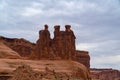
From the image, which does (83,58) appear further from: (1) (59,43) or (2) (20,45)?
(1) (59,43)

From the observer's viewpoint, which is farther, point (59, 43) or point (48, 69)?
point (59, 43)

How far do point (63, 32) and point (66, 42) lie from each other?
2.55 metres

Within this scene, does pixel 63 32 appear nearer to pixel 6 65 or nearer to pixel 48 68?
pixel 48 68

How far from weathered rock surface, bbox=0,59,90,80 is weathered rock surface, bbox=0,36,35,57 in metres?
26.7

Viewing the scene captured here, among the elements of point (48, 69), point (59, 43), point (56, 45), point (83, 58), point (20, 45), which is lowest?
point (48, 69)

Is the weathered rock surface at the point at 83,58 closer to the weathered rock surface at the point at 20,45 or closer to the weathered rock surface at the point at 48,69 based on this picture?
the weathered rock surface at the point at 20,45

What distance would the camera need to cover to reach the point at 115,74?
524 ft

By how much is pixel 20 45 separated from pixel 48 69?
124ft

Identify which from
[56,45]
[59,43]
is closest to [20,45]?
[56,45]

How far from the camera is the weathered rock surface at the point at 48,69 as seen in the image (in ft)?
179

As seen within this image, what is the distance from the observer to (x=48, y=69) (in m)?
62.8

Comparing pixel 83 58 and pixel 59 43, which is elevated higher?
pixel 59 43

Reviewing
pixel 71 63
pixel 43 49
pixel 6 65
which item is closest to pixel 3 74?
pixel 6 65

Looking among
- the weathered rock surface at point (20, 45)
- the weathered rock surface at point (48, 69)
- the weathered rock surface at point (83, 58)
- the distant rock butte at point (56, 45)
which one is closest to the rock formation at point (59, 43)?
the distant rock butte at point (56, 45)
